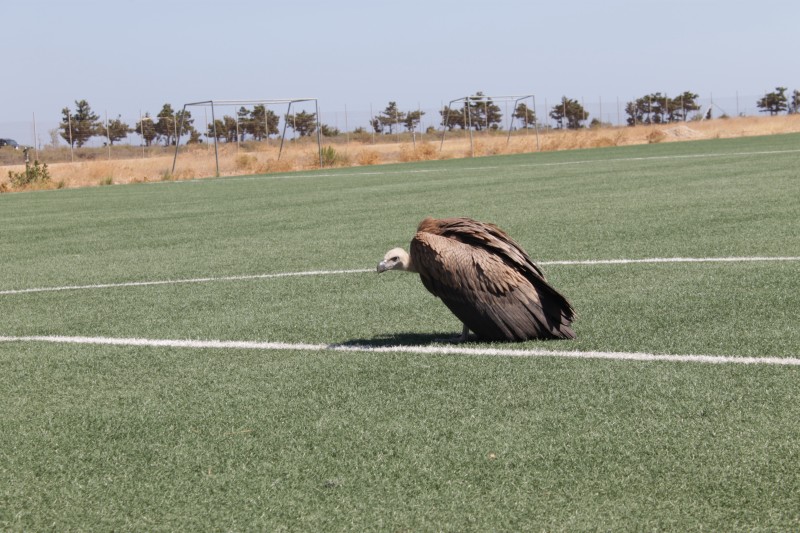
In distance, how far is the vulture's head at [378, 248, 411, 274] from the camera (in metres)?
5.30

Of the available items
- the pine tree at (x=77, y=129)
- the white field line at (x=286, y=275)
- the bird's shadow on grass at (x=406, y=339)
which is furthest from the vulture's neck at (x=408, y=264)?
the pine tree at (x=77, y=129)

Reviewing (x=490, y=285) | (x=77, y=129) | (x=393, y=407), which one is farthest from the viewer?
(x=77, y=129)

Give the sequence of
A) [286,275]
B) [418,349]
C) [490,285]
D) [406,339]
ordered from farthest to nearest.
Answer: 1. [286,275]
2. [406,339]
3. [418,349]
4. [490,285]

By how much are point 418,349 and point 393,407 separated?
103 centimetres

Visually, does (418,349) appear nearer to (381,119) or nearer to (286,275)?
(286,275)

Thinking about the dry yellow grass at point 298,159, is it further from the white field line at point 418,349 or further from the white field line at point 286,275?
the white field line at point 418,349

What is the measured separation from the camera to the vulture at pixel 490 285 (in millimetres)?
5094

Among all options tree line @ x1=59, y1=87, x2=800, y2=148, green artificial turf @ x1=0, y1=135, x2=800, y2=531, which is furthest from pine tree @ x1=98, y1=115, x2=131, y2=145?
green artificial turf @ x1=0, y1=135, x2=800, y2=531

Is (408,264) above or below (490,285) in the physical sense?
above

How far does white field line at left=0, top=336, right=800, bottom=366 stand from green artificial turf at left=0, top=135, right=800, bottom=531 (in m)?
0.09

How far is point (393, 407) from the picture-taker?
4.25 m

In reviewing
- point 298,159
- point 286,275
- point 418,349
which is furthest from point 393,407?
point 298,159

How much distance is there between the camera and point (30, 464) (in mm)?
3771

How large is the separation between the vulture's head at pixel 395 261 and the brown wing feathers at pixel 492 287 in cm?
9
